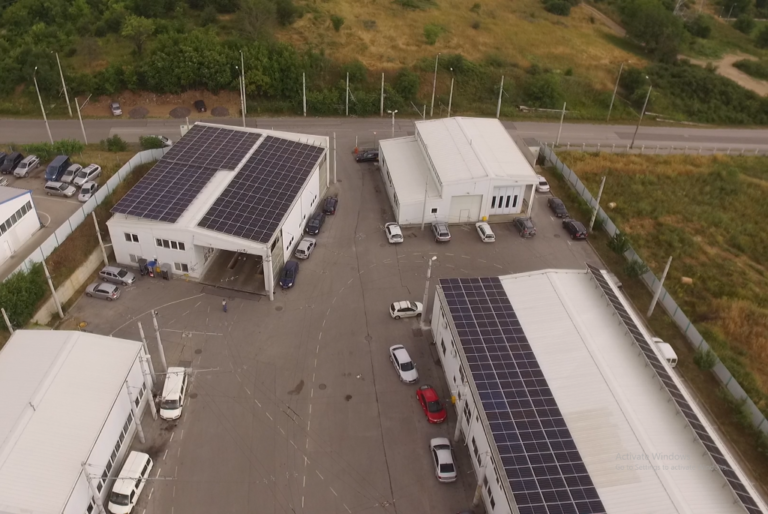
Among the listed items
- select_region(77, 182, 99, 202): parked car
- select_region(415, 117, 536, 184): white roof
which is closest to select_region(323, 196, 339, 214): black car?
select_region(415, 117, 536, 184): white roof

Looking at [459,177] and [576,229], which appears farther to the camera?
[576,229]

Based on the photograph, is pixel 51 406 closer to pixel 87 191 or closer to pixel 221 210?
pixel 221 210

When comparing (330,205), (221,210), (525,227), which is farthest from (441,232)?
(221,210)

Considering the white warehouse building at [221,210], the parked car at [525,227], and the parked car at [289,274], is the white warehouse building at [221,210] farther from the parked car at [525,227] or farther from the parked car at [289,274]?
the parked car at [525,227]

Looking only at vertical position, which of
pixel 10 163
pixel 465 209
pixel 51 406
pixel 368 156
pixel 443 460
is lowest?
pixel 368 156

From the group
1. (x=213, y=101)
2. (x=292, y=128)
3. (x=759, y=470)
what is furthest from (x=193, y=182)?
(x=759, y=470)

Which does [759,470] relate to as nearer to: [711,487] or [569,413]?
[711,487]

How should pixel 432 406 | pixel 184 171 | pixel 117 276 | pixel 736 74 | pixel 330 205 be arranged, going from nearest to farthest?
pixel 432 406 → pixel 117 276 → pixel 184 171 → pixel 330 205 → pixel 736 74
